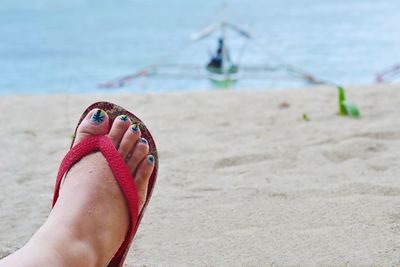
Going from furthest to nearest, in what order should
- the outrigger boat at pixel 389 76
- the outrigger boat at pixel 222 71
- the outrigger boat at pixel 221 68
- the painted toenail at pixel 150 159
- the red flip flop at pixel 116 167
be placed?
1. the outrigger boat at pixel 221 68
2. the outrigger boat at pixel 222 71
3. the outrigger boat at pixel 389 76
4. the painted toenail at pixel 150 159
5. the red flip flop at pixel 116 167

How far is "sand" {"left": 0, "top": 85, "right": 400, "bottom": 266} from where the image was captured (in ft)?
3.46

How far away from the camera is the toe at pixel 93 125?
1.14 m

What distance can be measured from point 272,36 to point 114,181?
17632mm

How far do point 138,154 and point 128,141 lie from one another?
0.11ft

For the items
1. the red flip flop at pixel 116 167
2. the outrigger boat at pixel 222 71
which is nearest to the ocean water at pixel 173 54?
the outrigger boat at pixel 222 71

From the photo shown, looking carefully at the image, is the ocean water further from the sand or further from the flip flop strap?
the flip flop strap

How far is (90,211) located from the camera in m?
0.98

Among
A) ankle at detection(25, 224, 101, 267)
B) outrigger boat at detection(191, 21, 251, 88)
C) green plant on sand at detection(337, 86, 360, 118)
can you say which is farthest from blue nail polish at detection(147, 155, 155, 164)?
outrigger boat at detection(191, 21, 251, 88)

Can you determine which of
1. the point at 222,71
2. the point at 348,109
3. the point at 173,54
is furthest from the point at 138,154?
the point at 173,54

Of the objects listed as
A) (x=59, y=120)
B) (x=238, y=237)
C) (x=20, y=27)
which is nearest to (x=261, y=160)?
(x=238, y=237)

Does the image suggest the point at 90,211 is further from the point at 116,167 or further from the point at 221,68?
the point at 221,68

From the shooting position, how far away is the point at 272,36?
59.7ft

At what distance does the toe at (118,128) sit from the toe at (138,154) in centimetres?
4

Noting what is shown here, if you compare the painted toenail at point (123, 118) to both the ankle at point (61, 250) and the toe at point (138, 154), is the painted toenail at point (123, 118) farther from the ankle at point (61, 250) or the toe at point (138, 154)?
the ankle at point (61, 250)
